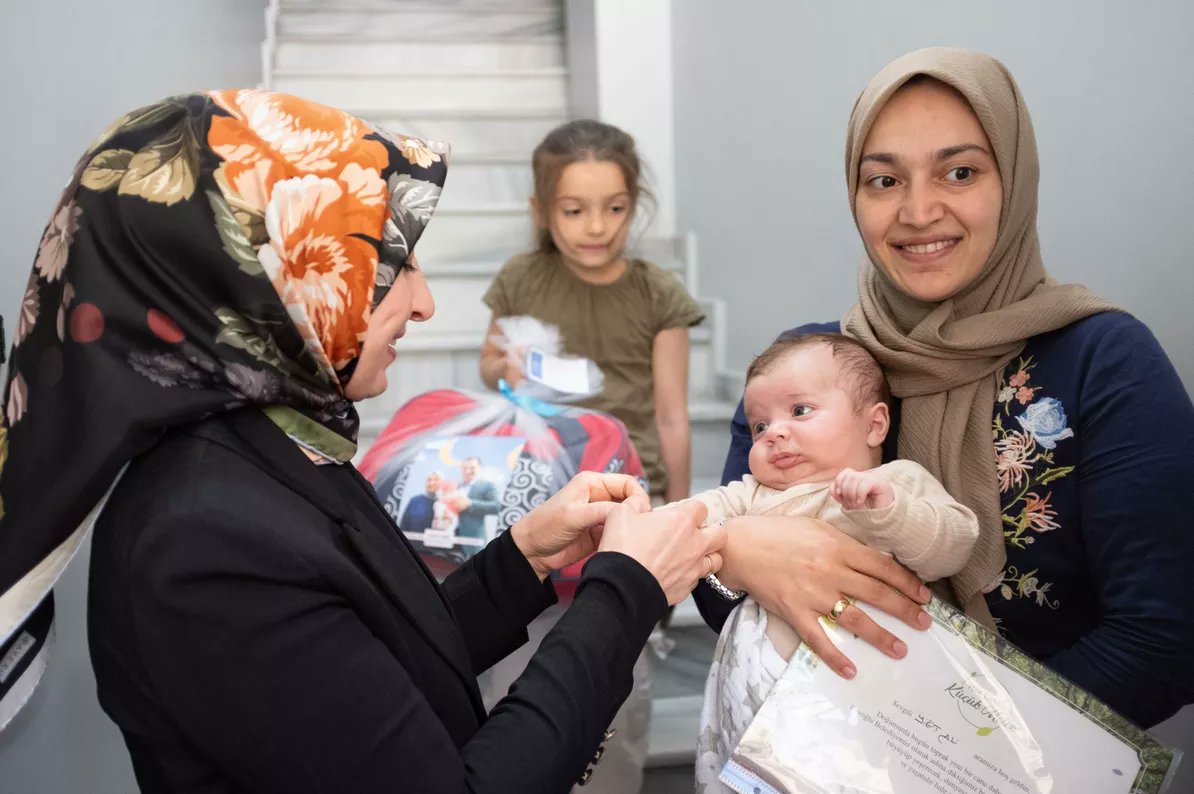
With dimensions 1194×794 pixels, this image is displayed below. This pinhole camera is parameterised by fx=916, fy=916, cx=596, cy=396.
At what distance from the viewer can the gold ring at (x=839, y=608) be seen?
1.12 meters

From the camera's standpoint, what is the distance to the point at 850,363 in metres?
1.32

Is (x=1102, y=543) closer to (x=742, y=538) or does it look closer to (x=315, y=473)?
(x=742, y=538)

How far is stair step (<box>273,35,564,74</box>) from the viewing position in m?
4.65

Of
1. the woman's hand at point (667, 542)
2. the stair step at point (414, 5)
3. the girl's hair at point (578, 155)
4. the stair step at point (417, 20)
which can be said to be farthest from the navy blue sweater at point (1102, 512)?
the stair step at point (414, 5)

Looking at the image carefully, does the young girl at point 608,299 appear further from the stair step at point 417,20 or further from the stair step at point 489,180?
the stair step at point 417,20

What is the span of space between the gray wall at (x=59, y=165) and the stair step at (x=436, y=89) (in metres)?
2.28

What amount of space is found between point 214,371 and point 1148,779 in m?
1.08

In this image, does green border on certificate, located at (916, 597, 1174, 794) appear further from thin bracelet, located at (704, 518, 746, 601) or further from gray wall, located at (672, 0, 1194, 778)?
gray wall, located at (672, 0, 1194, 778)

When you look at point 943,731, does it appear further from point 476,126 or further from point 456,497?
point 476,126

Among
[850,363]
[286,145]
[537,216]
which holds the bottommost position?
[850,363]

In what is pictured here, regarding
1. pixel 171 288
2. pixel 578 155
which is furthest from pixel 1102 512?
pixel 578 155

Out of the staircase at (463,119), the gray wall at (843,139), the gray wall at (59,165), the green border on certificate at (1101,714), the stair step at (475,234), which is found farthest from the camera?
the stair step at (475,234)

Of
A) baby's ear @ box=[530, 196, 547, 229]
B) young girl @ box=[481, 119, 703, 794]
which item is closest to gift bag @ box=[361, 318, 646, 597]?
young girl @ box=[481, 119, 703, 794]

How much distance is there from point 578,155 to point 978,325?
1388 millimetres
